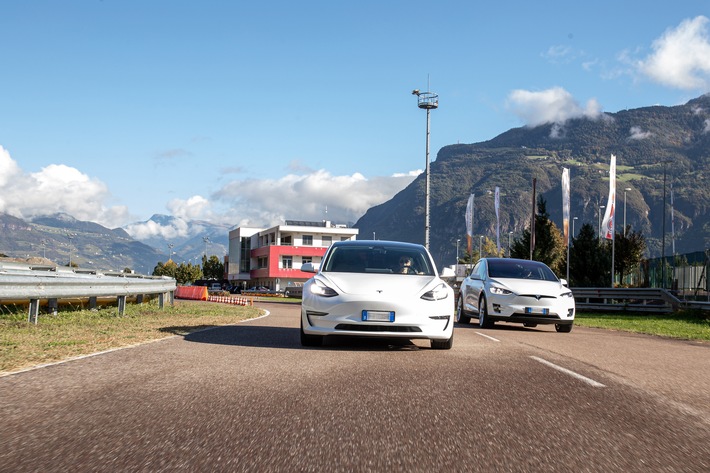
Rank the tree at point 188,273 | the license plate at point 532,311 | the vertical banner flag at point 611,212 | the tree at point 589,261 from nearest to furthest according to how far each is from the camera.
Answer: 1. the license plate at point 532,311
2. the vertical banner flag at point 611,212
3. the tree at point 589,261
4. the tree at point 188,273

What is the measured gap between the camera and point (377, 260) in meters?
10.6

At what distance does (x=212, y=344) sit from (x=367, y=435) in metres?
5.96

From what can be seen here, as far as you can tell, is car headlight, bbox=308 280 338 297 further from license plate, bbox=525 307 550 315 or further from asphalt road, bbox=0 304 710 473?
license plate, bbox=525 307 550 315

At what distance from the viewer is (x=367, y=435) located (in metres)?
4.29

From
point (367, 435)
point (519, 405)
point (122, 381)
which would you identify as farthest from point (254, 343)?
point (367, 435)

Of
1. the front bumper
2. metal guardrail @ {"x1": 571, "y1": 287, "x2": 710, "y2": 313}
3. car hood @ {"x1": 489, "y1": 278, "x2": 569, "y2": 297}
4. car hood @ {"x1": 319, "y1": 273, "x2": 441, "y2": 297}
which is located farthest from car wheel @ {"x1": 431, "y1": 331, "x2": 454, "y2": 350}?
metal guardrail @ {"x1": 571, "y1": 287, "x2": 710, "y2": 313}

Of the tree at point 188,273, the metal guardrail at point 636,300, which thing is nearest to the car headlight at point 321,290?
the metal guardrail at point 636,300

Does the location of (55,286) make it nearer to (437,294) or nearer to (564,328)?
(437,294)

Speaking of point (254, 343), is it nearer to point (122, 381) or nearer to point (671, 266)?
point (122, 381)

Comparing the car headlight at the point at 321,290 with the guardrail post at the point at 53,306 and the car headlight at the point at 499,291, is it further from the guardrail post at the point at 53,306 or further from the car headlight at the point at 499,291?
the car headlight at the point at 499,291

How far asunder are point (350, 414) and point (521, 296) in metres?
10.7

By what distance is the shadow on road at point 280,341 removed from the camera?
32.7 feet

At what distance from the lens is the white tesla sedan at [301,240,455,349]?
9133mm

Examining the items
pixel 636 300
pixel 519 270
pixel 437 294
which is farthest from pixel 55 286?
pixel 636 300
